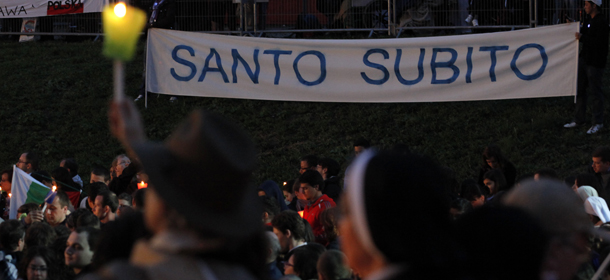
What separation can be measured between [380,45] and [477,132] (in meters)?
1.96

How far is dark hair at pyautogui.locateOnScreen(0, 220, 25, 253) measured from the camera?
5242 mm

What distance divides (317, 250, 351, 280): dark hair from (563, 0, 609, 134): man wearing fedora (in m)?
7.44

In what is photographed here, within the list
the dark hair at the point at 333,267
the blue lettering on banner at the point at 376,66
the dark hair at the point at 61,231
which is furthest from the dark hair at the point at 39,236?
the blue lettering on banner at the point at 376,66

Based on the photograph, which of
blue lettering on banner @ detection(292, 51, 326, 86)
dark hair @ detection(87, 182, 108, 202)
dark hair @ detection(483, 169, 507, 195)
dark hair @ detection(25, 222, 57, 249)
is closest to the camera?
dark hair @ detection(25, 222, 57, 249)

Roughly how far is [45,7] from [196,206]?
47.0 feet

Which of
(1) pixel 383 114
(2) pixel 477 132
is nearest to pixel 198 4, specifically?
(1) pixel 383 114

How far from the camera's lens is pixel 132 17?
6.50 feet

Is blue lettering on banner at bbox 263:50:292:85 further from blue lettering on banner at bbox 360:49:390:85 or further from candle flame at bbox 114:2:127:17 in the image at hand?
candle flame at bbox 114:2:127:17

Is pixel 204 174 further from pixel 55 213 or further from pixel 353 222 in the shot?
pixel 55 213

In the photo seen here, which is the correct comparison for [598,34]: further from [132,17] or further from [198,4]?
[132,17]

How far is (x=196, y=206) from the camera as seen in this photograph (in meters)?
1.66

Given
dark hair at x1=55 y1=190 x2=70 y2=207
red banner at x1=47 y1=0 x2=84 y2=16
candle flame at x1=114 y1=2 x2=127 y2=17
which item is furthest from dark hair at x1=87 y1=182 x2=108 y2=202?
red banner at x1=47 y1=0 x2=84 y2=16

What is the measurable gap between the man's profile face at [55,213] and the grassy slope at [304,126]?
441 centimetres

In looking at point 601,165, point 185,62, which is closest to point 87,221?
point 601,165
